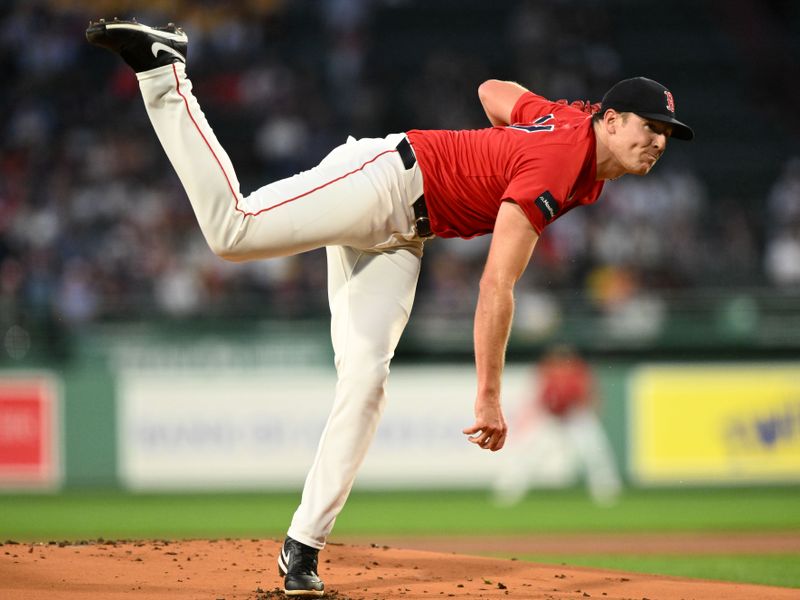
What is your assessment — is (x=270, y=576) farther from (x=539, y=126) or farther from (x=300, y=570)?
(x=539, y=126)

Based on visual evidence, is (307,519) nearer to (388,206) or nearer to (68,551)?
(388,206)

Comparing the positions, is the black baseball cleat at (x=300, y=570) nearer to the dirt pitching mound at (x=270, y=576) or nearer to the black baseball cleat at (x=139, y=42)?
the dirt pitching mound at (x=270, y=576)

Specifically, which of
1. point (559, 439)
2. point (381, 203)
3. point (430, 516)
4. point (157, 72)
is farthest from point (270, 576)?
point (559, 439)

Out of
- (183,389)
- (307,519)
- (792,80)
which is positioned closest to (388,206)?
(307,519)

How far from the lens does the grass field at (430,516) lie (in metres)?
9.56

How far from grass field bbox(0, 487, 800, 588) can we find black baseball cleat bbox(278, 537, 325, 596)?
172 inches

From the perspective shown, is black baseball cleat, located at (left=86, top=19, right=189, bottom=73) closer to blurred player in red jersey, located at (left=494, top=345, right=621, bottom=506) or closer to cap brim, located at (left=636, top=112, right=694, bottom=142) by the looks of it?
cap brim, located at (left=636, top=112, right=694, bottom=142)

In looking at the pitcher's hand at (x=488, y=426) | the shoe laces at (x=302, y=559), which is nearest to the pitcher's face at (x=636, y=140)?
the pitcher's hand at (x=488, y=426)

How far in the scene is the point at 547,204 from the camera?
382cm

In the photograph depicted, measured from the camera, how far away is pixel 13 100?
48.3 feet

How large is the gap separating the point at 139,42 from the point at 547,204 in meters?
1.48

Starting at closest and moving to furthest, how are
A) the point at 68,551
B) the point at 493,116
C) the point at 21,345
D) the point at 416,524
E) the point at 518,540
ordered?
the point at 493,116 < the point at 68,551 < the point at 518,540 < the point at 416,524 < the point at 21,345

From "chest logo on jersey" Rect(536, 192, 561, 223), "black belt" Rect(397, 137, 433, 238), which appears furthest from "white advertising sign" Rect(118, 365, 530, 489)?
"chest logo on jersey" Rect(536, 192, 561, 223)

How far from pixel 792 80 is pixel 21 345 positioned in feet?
36.8
